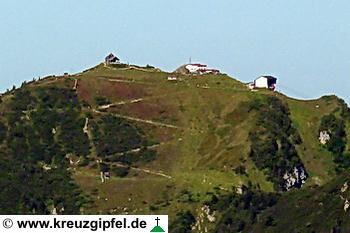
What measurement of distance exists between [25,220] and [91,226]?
278cm

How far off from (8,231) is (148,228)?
5.88m

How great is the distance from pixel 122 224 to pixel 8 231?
477 centimetres

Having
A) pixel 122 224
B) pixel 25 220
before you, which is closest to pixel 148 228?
pixel 122 224

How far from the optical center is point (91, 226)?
192 ft

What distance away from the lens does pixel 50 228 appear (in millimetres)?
58125

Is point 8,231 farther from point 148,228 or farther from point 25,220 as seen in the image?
point 148,228

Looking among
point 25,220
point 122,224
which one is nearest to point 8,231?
point 25,220

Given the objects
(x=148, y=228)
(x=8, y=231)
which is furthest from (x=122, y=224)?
(x=8, y=231)

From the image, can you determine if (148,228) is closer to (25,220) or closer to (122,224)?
(122,224)

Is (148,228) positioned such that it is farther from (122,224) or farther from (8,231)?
(8,231)

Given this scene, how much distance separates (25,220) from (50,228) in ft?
3.88

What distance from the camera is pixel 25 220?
58.5m

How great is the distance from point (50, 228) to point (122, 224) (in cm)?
303

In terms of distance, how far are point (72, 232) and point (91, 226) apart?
829 millimetres
